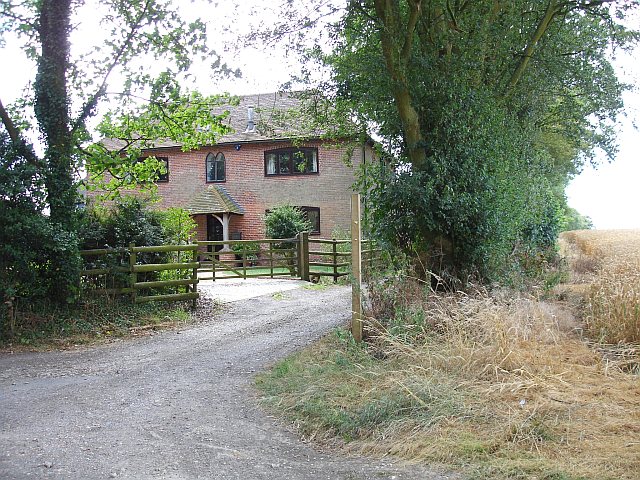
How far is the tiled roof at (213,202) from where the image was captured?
29.7 meters

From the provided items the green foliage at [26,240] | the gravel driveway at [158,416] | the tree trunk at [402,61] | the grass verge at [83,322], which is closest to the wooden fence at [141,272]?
the grass verge at [83,322]

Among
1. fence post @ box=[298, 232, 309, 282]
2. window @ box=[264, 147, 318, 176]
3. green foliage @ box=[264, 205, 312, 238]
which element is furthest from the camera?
window @ box=[264, 147, 318, 176]

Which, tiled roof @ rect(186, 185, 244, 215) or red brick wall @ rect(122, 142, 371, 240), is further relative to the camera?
tiled roof @ rect(186, 185, 244, 215)

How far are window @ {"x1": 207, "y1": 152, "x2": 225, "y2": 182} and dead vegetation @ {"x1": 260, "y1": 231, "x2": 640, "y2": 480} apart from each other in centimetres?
2239

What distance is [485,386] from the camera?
6.19m

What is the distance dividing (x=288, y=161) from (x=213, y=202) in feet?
13.2

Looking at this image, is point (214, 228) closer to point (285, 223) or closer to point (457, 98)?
point (285, 223)

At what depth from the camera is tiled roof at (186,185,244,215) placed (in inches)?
1169

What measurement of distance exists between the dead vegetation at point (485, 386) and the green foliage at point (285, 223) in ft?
56.9

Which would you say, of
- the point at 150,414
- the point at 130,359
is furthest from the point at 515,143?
the point at 150,414

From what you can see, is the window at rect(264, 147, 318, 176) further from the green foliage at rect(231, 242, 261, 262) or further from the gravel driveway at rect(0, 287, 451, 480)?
the gravel driveway at rect(0, 287, 451, 480)

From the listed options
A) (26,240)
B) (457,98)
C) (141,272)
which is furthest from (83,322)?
(457,98)

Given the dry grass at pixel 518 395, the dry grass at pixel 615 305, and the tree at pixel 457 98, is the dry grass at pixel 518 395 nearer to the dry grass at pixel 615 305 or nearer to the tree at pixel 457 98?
the dry grass at pixel 615 305

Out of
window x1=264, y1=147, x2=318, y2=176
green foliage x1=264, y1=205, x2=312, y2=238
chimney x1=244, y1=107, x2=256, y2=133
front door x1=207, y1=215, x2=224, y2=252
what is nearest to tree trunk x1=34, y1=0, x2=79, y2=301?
green foliage x1=264, y1=205, x2=312, y2=238
